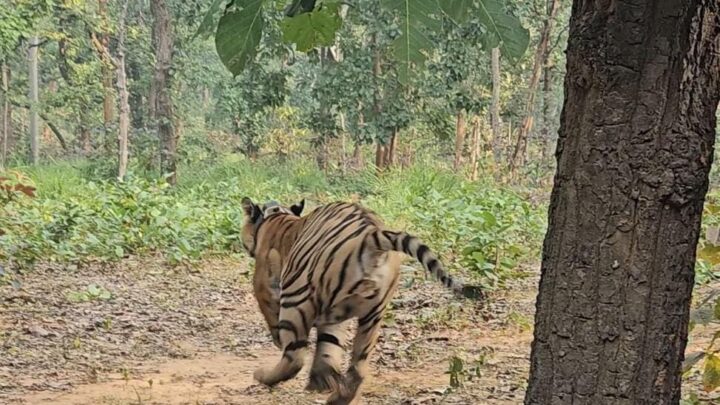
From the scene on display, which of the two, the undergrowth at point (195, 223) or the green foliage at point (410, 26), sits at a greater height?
the green foliage at point (410, 26)

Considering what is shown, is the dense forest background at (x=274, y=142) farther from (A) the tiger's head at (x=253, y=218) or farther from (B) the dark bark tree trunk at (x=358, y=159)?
(A) the tiger's head at (x=253, y=218)

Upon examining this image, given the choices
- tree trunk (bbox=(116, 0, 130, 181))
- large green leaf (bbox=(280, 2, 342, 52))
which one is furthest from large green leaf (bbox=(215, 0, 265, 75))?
tree trunk (bbox=(116, 0, 130, 181))

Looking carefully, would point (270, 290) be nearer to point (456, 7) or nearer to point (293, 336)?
point (293, 336)

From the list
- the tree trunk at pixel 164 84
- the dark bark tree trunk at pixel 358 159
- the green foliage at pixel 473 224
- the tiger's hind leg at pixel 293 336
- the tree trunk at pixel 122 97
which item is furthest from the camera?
the dark bark tree trunk at pixel 358 159

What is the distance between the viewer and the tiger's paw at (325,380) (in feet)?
12.5

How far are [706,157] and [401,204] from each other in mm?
9724

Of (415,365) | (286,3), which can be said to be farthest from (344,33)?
(286,3)

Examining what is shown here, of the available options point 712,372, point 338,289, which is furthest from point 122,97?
point 712,372

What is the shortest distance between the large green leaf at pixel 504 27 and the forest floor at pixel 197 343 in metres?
2.19

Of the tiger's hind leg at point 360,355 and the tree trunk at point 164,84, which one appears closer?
the tiger's hind leg at point 360,355

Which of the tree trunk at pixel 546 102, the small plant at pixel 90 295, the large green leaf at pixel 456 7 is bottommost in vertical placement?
the small plant at pixel 90 295

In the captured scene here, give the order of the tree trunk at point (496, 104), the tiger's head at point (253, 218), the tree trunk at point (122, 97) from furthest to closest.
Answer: the tree trunk at point (496, 104) → the tree trunk at point (122, 97) → the tiger's head at point (253, 218)

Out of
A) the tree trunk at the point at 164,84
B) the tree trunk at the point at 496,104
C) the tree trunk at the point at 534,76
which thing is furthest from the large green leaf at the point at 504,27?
the tree trunk at the point at 534,76

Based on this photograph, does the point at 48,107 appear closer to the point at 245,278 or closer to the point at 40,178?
the point at 40,178
